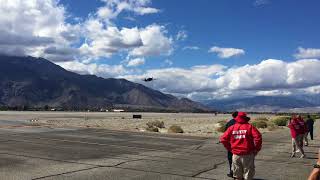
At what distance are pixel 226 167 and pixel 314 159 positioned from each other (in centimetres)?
507

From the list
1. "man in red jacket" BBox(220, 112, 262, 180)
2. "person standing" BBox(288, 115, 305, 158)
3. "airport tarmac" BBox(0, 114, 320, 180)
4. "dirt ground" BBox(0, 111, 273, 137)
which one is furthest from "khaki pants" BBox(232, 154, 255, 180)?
"dirt ground" BBox(0, 111, 273, 137)

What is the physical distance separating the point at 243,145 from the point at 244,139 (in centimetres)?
12

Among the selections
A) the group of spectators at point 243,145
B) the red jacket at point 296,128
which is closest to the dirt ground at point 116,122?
the red jacket at point 296,128

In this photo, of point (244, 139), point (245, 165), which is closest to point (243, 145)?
point (244, 139)

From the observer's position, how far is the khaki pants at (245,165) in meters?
9.59

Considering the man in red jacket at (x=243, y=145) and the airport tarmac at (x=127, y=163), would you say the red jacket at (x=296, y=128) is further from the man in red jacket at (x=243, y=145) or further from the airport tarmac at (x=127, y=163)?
the man in red jacket at (x=243, y=145)

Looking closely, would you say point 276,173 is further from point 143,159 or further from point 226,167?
point 143,159

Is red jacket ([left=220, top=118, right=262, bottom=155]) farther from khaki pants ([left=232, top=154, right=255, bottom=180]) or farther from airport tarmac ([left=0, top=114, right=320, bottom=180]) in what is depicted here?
airport tarmac ([left=0, top=114, right=320, bottom=180])

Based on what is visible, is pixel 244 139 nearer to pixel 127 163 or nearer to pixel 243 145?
pixel 243 145

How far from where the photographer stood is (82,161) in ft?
51.1

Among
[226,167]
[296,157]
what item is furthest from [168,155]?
[296,157]

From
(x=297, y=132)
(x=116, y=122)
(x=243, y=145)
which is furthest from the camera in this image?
(x=116, y=122)

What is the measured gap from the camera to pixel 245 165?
9.60m

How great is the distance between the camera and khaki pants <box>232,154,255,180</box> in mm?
9586
